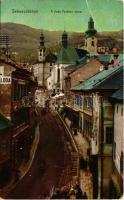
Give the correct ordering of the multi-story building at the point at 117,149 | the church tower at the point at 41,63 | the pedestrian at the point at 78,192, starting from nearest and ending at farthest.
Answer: the multi-story building at the point at 117,149 → the pedestrian at the point at 78,192 → the church tower at the point at 41,63

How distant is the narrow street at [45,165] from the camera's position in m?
4.06

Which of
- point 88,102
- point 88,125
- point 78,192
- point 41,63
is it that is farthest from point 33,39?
point 78,192

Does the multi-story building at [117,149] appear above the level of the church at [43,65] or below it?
below

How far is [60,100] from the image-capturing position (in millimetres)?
4371

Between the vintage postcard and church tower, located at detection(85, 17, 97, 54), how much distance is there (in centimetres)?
1

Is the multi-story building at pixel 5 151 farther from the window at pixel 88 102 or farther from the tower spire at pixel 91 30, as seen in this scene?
the tower spire at pixel 91 30

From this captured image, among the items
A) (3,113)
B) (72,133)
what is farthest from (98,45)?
(3,113)

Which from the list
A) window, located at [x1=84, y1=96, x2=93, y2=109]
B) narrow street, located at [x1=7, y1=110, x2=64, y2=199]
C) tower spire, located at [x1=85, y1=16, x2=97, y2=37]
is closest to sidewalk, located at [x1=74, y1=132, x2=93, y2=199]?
narrow street, located at [x1=7, y1=110, x2=64, y2=199]

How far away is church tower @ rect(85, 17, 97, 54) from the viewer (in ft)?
14.3

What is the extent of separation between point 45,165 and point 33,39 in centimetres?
158

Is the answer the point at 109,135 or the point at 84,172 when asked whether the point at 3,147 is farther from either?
the point at 109,135

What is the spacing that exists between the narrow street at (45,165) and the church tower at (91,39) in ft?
3.24

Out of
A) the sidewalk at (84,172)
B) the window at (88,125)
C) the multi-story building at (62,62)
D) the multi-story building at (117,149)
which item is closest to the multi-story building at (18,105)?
the multi-story building at (62,62)

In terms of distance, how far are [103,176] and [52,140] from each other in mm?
761
